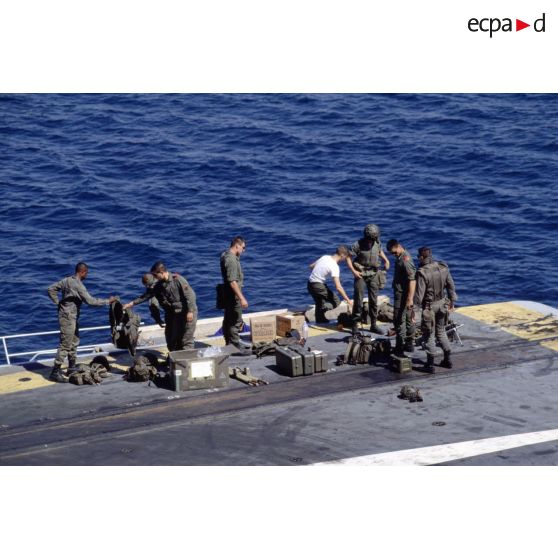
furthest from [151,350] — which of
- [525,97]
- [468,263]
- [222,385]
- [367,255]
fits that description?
[525,97]

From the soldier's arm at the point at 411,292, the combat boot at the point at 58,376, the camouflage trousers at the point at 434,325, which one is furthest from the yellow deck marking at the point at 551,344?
the combat boot at the point at 58,376

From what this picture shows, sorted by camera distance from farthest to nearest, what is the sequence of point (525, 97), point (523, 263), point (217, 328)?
point (525, 97) < point (523, 263) < point (217, 328)

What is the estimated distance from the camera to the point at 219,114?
52.8 m

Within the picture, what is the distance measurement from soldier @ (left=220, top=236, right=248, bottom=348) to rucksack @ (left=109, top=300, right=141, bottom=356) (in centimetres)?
182

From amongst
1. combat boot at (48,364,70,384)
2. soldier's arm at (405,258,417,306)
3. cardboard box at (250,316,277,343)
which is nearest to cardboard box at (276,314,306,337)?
cardboard box at (250,316,277,343)

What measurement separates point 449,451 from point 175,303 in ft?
19.2

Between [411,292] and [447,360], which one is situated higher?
[411,292]

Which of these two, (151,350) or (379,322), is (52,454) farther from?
(379,322)

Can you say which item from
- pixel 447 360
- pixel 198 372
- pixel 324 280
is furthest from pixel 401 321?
pixel 198 372

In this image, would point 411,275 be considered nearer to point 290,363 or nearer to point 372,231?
point 372,231

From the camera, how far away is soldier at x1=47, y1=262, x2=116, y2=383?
61.3ft

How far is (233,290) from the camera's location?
65.1ft

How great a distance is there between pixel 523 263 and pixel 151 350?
19.9 meters

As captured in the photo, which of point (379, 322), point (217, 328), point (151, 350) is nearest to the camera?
point (151, 350)
